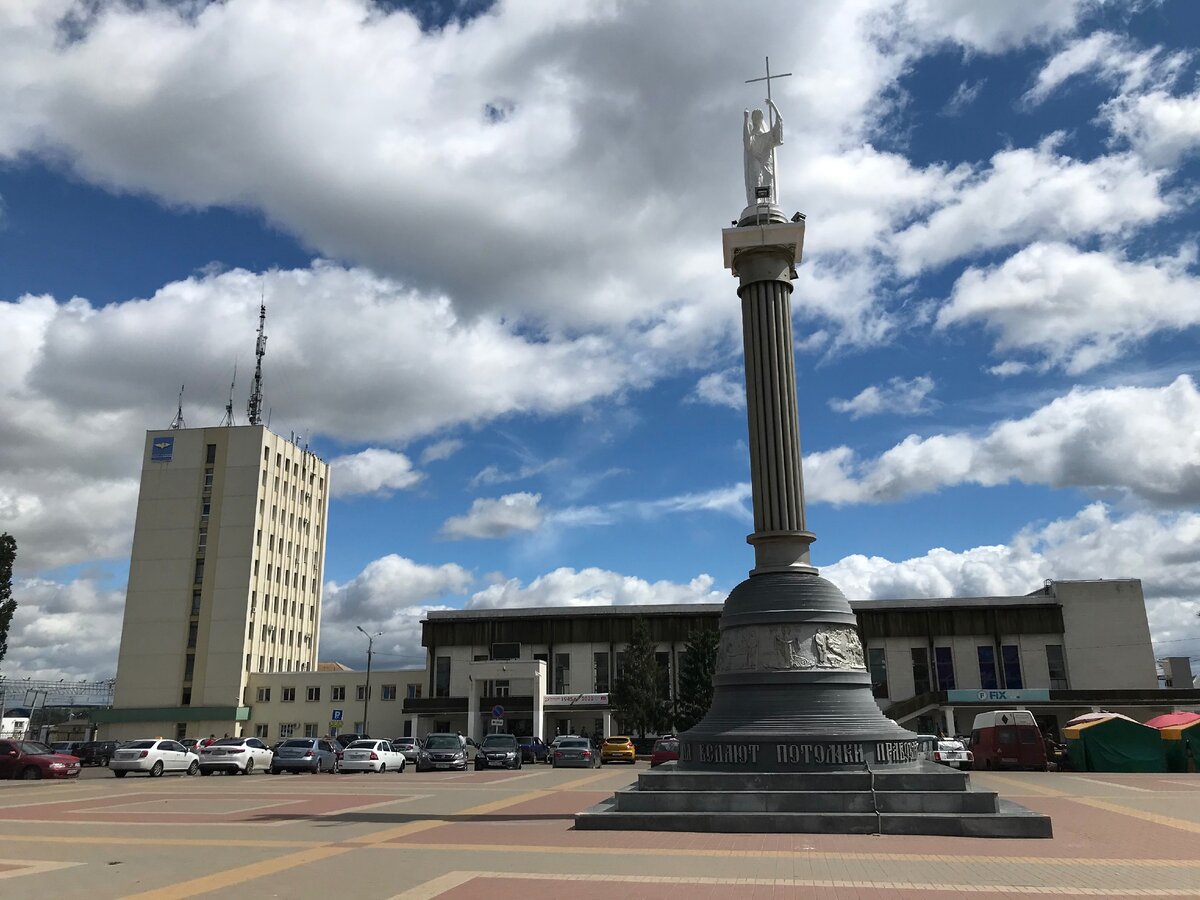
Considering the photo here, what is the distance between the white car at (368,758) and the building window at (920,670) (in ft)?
118

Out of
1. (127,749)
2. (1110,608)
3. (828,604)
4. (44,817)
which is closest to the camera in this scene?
(44,817)

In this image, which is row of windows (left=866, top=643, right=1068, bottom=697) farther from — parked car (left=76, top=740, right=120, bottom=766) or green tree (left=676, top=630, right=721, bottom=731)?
parked car (left=76, top=740, right=120, bottom=766)

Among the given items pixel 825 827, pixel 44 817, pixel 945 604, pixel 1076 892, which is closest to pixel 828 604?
pixel 825 827

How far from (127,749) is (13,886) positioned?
25049 mm

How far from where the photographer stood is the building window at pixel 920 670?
2266 inches

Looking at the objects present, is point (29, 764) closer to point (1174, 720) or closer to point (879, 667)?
point (1174, 720)

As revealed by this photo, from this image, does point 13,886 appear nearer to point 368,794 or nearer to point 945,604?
point 368,794

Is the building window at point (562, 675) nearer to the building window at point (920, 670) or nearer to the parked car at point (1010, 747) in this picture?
the building window at point (920, 670)

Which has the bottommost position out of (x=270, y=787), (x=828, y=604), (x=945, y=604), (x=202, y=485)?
(x=270, y=787)

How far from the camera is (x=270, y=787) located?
24.9 metres

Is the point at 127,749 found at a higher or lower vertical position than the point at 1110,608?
lower

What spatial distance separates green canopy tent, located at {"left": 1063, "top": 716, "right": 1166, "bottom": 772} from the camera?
31.1m

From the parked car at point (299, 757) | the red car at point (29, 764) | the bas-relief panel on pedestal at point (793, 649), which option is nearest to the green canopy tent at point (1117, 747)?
the bas-relief panel on pedestal at point (793, 649)

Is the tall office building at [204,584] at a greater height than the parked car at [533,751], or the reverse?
the tall office building at [204,584]
